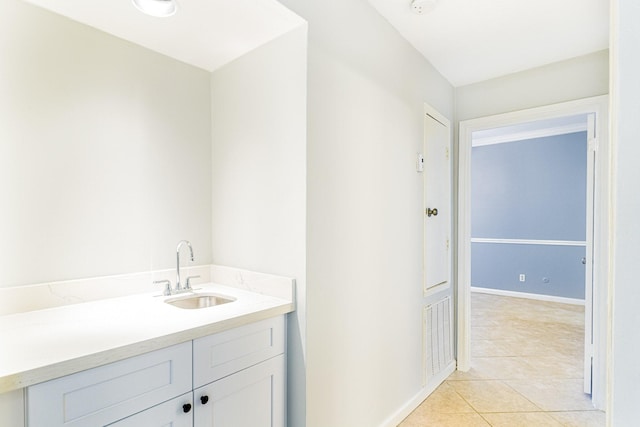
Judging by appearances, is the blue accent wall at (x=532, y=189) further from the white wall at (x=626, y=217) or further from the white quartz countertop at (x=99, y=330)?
the white wall at (x=626, y=217)

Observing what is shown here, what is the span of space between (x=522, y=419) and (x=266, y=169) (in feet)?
7.57

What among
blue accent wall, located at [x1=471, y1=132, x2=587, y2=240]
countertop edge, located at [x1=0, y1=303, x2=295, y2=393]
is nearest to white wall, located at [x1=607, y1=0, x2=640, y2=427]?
countertop edge, located at [x1=0, y1=303, x2=295, y2=393]

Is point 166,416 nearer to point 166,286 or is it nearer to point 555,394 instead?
point 166,286

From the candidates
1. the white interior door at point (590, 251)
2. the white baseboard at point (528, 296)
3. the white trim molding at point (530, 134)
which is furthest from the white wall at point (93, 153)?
the white baseboard at point (528, 296)

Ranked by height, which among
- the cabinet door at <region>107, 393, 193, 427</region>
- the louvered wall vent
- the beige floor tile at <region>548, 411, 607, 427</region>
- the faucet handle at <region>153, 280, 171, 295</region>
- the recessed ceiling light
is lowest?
the beige floor tile at <region>548, 411, 607, 427</region>

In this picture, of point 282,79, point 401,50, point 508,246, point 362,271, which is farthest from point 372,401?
point 508,246

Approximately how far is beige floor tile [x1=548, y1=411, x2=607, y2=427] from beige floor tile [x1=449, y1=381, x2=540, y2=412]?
14cm

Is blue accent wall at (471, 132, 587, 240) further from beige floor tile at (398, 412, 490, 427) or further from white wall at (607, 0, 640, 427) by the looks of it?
white wall at (607, 0, 640, 427)

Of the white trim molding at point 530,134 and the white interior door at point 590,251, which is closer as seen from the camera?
the white interior door at point 590,251

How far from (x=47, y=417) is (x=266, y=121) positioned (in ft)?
4.65

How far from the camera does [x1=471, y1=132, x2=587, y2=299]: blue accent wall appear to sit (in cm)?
505

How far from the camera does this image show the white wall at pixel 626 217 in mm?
372

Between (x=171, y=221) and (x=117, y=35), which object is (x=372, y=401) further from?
(x=117, y=35)

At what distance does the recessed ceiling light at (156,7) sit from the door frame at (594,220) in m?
2.41
